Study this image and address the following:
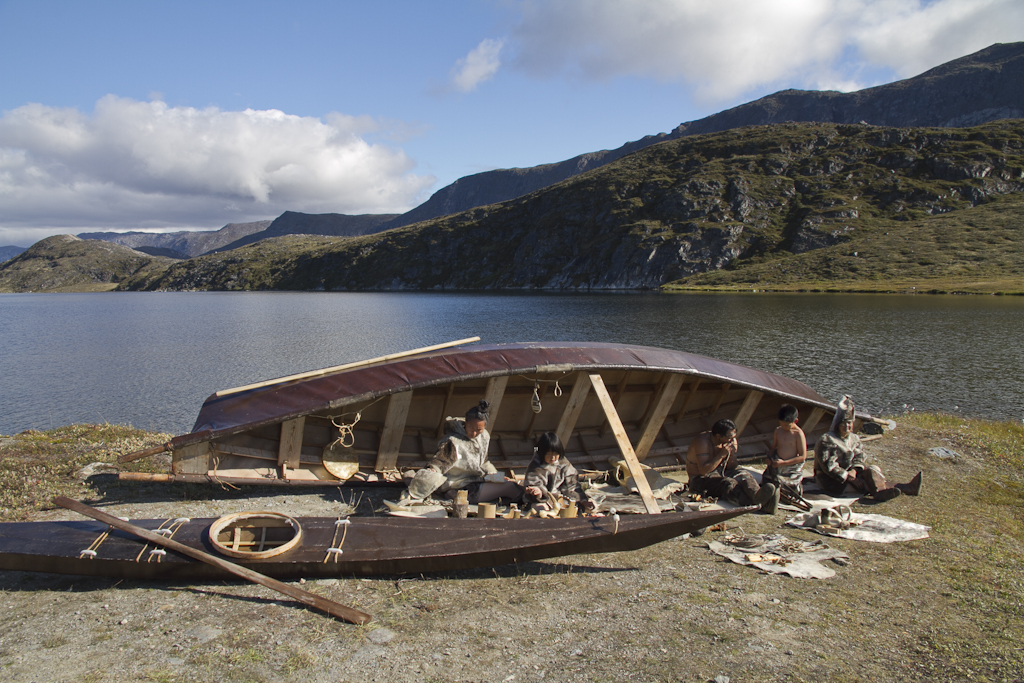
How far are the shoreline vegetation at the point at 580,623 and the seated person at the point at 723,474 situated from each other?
0.68 meters

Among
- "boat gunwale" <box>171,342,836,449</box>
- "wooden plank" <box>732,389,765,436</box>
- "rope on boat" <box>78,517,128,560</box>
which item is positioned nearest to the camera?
"rope on boat" <box>78,517,128,560</box>

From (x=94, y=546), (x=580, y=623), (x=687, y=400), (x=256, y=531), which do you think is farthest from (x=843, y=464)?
(x=94, y=546)

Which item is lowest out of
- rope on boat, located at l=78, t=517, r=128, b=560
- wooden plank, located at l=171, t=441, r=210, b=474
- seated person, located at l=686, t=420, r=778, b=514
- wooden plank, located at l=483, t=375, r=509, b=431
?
seated person, located at l=686, t=420, r=778, b=514

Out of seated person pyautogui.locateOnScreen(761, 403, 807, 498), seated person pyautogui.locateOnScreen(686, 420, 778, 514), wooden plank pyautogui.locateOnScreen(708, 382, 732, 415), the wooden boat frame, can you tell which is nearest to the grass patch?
the wooden boat frame

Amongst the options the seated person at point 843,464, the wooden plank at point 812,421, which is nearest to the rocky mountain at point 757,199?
the wooden plank at point 812,421

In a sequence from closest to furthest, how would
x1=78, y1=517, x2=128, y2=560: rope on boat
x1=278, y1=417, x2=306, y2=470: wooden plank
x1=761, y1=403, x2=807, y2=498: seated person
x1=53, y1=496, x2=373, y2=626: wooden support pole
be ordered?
x1=53, y1=496, x2=373, y2=626: wooden support pole
x1=78, y1=517, x2=128, y2=560: rope on boat
x1=761, y1=403, x2=807, y2=498: seated person
x1=278, y1=417, x2=306, y2=470: wooden plank

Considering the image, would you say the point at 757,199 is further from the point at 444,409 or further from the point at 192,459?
the point at 192,459

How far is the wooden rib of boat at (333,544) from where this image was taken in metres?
6.41

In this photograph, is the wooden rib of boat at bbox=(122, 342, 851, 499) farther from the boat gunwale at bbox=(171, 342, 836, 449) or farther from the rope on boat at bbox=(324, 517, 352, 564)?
A: the rope on boat at bbox=(324, 517, 352, 564)

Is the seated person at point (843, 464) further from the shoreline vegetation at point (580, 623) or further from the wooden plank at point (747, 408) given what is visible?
the wooden plank at point (747, 408)

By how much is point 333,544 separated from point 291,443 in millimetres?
3565

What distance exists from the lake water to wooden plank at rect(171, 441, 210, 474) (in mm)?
13258

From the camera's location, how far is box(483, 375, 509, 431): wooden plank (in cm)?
1066

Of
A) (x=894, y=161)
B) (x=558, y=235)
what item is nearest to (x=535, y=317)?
(x=558, y=235)
